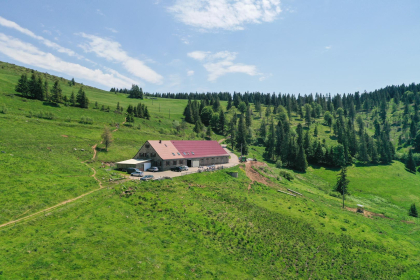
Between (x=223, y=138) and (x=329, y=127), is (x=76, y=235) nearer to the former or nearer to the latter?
(x=223, y=138)

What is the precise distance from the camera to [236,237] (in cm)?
3023

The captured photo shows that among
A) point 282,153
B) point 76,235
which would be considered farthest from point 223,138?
point 76,235

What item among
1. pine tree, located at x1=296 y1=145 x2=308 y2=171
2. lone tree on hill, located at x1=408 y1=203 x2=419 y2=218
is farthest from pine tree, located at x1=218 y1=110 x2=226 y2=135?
lone tree on hill, located at x1=408 y1=203 x2=419 y2=218

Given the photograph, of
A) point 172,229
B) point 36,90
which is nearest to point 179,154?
point 172,229

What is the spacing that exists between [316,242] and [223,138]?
114 meters

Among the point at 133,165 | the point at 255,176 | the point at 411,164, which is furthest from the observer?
the point at 411,164

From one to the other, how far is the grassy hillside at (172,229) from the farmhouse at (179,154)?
35.9ft

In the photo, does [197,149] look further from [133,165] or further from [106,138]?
[106,138]

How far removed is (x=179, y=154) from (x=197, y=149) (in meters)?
9.09

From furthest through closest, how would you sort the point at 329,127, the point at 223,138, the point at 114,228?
the point at 329,127 < the point at 223,138 < the point at 114,228

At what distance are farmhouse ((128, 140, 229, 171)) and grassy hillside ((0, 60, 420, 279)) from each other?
1095cm

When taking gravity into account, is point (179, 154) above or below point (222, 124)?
below

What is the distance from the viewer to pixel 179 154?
63.8 m

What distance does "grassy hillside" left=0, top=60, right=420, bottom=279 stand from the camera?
21156 mm
